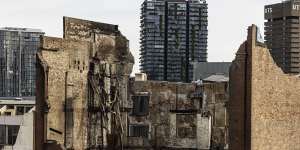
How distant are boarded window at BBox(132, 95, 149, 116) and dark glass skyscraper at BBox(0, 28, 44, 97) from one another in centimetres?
3870

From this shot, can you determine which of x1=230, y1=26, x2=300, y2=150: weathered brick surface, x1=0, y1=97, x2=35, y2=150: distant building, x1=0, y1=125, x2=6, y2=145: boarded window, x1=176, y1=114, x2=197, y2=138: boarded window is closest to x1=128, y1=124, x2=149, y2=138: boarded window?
x1=176, y1=114, x2=197, y2=138: boarded window

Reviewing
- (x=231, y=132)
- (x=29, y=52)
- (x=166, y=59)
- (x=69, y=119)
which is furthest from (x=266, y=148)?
(x=29, y=52)

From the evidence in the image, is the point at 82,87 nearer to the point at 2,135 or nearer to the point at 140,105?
the point at 140,105

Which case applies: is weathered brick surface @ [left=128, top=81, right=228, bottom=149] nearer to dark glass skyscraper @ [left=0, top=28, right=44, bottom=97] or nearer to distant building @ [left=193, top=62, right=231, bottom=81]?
distant building @ [left=193, top=62, right=231, bottom=81]

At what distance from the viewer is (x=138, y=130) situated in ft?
90.3

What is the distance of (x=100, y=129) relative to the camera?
25391mm

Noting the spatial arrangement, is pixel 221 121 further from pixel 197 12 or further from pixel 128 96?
pixel 197 12

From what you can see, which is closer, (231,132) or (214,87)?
(231,132)

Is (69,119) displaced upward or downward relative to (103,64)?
downward

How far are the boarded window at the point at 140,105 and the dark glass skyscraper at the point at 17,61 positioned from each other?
38.7 meters

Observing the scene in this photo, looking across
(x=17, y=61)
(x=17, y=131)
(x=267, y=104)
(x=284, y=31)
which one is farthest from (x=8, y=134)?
(x=284, y=31)

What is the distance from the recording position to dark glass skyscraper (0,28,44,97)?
2724 inches

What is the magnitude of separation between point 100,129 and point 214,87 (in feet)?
18.4

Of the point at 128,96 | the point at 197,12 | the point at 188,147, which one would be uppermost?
the point at 197,12
